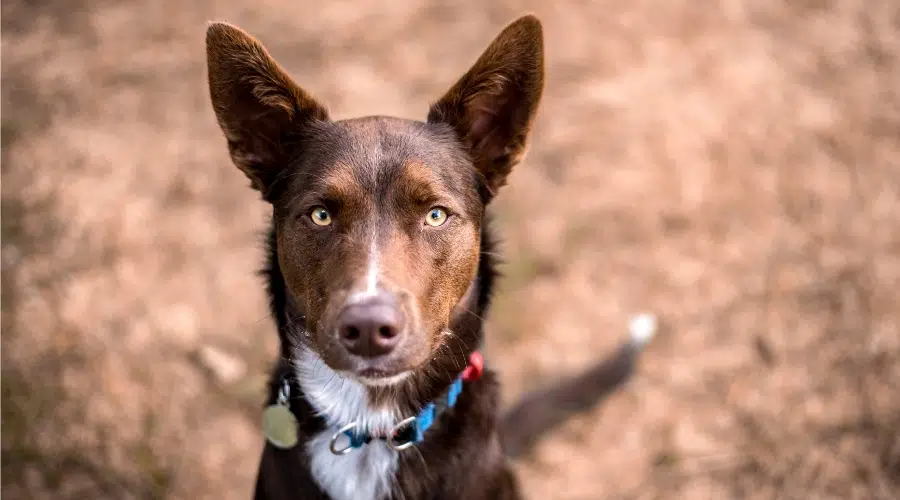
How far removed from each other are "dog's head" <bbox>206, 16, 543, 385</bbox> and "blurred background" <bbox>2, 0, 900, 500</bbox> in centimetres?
160

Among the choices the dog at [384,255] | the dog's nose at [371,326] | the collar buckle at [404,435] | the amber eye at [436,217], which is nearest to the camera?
the dog's nose at [371,326]

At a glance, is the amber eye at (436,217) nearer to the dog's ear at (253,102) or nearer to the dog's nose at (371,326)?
the dog's nose at (371,326)

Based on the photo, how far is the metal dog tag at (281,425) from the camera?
3.18 meters

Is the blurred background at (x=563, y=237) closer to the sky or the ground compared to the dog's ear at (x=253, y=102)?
closer to the ground

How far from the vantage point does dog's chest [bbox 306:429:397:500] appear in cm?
322

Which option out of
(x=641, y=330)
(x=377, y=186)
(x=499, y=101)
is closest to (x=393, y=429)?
(x=377, y=186)

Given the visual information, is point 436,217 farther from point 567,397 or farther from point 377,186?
point 567,397

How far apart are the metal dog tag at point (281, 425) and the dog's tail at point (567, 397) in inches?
66.8

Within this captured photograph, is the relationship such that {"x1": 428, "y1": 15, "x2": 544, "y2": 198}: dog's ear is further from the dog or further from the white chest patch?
the white chest patch

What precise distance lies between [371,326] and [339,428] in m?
0.87

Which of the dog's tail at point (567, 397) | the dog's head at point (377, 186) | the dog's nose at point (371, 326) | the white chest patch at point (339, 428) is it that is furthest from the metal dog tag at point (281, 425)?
the dog's tail at point (567, 397)

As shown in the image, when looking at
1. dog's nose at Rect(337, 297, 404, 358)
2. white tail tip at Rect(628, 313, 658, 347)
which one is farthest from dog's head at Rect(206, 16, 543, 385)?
white tail tip at Rect(628, 313, 658, 347)

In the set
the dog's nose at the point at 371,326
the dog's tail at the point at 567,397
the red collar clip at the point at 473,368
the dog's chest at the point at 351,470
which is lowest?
the dog's tail at the point at 567,397

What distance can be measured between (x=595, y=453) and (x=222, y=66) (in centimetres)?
335
